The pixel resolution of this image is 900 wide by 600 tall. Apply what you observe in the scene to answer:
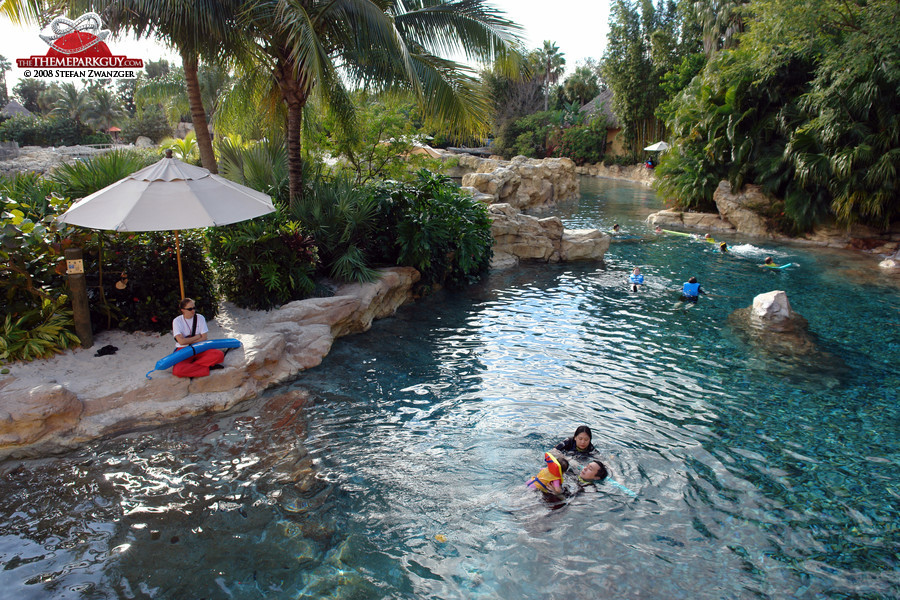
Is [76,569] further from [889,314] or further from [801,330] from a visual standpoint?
[889,314]

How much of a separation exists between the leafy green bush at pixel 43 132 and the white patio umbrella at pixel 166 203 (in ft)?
139

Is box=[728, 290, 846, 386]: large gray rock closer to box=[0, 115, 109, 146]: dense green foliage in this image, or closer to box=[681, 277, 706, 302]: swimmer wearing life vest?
box=[681, 277, 706, 302]: swimmer wearing life vest

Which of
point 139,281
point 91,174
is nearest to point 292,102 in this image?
point 91,174

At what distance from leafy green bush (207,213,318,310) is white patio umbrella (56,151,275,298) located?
160cm

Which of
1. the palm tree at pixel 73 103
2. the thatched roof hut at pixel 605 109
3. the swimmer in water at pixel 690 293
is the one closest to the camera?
the swimmer in water at pixel 690 293

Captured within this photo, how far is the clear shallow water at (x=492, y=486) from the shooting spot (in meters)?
4.81

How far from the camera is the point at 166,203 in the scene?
7.53m

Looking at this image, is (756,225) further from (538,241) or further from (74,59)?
(74,59)

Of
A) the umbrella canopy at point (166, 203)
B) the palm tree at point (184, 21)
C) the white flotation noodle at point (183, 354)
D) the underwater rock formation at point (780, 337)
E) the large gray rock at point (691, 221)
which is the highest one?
the palm tree at point (184, 21)

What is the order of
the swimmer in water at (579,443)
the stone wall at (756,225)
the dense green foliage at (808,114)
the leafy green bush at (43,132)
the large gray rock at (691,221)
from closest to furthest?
the swimmer in water at (579,443) → the dense green foliage at (808,114) → the stone wall at (756,225) → the large gray rock at (691,221) → the leafy green bush at (43,132)

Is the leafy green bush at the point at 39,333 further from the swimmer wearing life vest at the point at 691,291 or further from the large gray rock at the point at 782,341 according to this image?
the swimmer wearing life vest at the point at 691,291

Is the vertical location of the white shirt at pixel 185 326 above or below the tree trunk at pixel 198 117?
below

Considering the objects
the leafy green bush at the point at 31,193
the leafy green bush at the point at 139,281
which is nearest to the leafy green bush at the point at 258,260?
the leafy green bush at the point at 139,281

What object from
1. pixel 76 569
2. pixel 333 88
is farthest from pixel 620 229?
pixel 76 569
